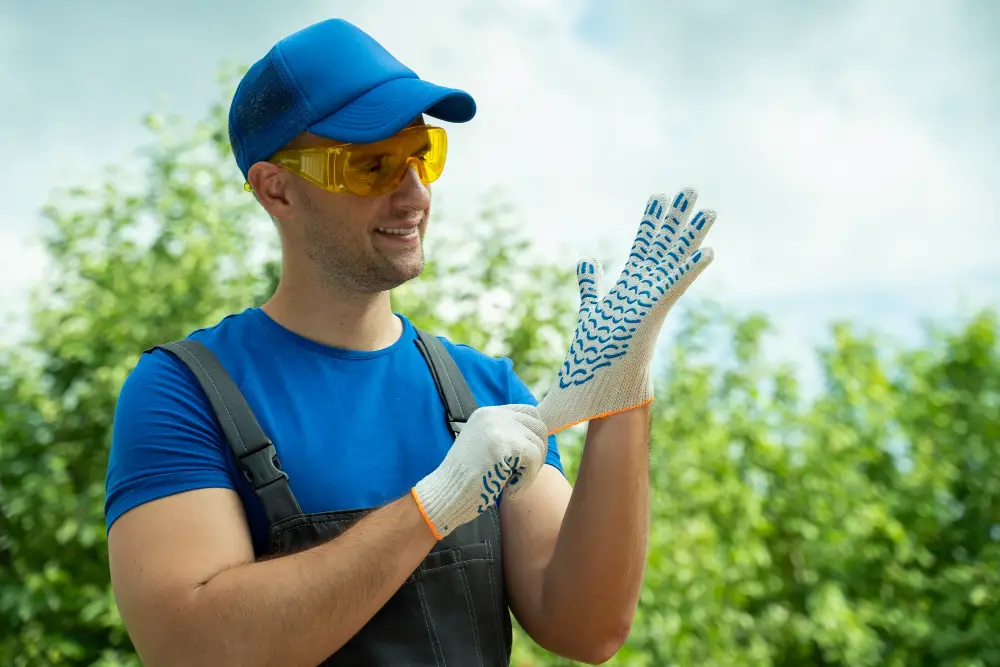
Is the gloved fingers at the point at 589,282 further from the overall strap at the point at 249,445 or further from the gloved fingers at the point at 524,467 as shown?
the overall strap at the point at 249,445

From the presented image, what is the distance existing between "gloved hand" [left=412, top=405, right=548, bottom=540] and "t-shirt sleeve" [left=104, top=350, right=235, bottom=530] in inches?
16.8

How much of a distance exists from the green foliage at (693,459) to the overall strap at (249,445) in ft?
9.21

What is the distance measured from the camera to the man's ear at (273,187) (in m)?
2.35

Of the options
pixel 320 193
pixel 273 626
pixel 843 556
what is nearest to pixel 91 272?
pixel 320 193

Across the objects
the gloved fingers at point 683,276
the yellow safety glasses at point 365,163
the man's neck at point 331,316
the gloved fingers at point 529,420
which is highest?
the yellow safety glasses at point 365,163

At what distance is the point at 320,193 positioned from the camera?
2.29 metres

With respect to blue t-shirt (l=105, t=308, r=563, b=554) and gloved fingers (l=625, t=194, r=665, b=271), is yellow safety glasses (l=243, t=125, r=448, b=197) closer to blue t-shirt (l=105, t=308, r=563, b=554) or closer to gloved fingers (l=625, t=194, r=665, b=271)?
blue t-shirt (l=105, t=308, r=563, b=554)

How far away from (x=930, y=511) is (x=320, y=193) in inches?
296

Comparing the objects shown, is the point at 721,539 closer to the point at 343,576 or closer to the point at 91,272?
the point at 91,272

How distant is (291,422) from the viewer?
2.15 m

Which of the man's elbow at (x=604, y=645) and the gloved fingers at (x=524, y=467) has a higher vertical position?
the gloved fingers at (x=524, y=467)

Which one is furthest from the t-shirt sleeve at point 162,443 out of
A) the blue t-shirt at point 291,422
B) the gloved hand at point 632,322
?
the gloved hand at point 632,322

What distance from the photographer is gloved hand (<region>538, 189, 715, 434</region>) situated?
2115 millimetres

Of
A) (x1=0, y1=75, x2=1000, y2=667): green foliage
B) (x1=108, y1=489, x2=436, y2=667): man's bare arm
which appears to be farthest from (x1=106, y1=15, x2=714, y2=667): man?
(x1=0, y1=75, x2=1000, y2=667): green foliage
